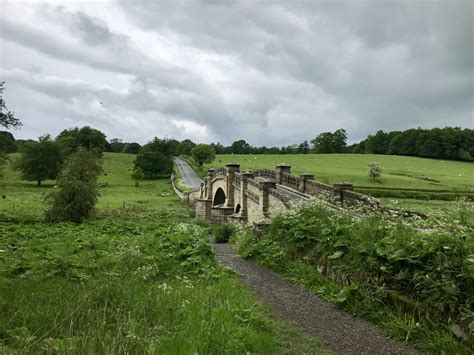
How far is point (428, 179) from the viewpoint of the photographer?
200 feet

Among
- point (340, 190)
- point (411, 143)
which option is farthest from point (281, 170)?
point (411, 143)

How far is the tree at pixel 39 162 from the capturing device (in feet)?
196

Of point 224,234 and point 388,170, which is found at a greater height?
point 388,170

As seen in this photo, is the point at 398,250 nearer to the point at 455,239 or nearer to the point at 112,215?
the point at 455,239

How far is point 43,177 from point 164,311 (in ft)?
203

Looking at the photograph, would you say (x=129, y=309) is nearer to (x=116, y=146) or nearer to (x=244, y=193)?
(x=244, y=193)

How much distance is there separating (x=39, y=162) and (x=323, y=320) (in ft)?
207

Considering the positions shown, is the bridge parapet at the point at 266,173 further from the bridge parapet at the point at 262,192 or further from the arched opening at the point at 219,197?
the arched opening at the point at 219,197

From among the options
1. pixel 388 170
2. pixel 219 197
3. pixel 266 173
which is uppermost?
pixel 266 173

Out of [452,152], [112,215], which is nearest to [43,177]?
[112,215]

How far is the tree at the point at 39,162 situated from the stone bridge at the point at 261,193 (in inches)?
1335

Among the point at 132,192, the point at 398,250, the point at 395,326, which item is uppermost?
the point at 398,250

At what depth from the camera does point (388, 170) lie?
72125 millimetres

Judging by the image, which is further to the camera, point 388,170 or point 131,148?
point 131,148
